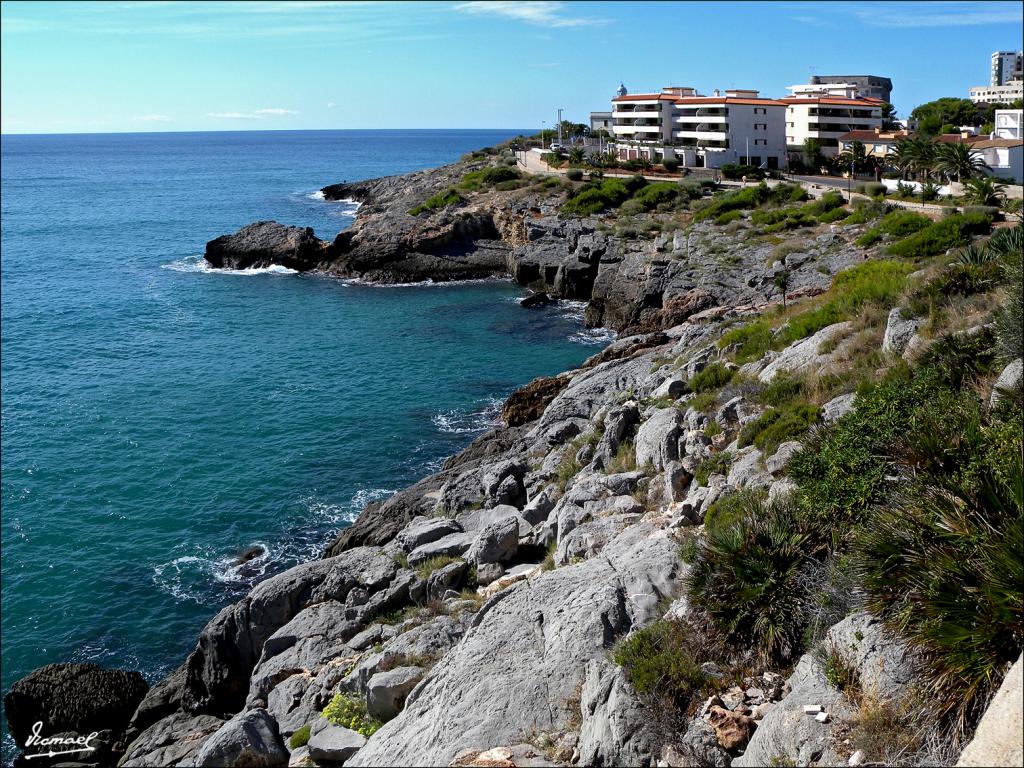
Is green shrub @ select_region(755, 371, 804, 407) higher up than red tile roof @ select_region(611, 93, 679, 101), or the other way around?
red tile roof @ select_region(611, 93, 679, 101)

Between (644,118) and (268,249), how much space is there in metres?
52.5

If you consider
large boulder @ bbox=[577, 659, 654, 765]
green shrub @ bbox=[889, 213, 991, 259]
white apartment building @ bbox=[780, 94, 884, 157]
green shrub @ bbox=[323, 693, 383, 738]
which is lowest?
green shrub @ bbox=[323, 693, 383, 738]

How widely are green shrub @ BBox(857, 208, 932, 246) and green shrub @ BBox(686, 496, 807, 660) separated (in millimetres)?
34715

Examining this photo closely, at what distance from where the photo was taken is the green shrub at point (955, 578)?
7.34 m

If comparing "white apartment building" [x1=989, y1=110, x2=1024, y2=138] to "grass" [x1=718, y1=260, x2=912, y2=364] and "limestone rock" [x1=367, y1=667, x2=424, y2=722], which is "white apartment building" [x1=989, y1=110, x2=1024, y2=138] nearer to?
"grass" [x1=718, y1=260, x2=912, y2=364]

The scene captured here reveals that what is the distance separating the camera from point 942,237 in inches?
1307

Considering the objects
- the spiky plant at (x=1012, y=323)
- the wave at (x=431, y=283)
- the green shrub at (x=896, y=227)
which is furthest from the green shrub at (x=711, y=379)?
the wave at (x=431, y=283)

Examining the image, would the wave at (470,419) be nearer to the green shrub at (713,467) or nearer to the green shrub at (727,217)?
the green shrub at (713,467)

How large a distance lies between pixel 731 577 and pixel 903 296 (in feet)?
35.6

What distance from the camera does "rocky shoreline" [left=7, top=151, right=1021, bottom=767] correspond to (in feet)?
29.5

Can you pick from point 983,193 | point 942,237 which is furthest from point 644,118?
point 942,237

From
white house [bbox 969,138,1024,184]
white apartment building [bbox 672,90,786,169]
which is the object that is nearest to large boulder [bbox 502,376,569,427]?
white house [bbox 969,138,1024,184]

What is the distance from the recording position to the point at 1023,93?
15925 cm

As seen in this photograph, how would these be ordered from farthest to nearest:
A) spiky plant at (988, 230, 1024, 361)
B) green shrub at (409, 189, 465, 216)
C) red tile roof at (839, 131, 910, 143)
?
red tile roof at (839, 131, 910, 143) → green shrub at (409, 189, 465, 216) → spiky plant at (988, 230, 1024, 361)
